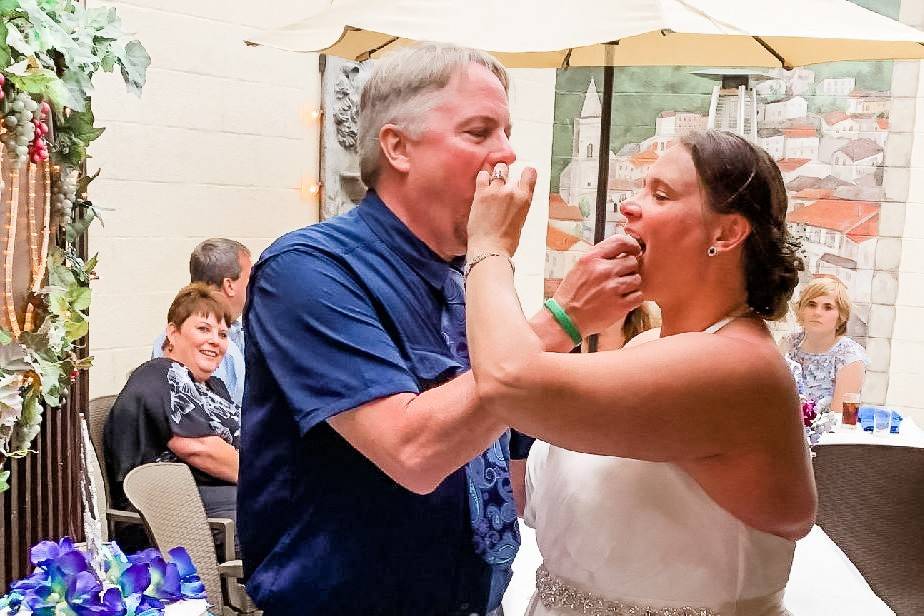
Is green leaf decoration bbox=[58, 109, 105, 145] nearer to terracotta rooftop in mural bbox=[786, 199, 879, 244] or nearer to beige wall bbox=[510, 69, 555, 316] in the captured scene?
beige wall bbox=[510, 69, 555, 316]

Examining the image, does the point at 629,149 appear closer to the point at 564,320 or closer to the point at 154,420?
the point at 154,420

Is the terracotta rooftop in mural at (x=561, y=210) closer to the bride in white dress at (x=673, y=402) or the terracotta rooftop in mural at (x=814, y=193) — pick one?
the terracotta rooftop in mural at (x=814, y=193)

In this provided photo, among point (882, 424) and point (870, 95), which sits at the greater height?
point (870, 95)

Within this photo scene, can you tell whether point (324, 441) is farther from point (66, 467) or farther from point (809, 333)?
point (809, 333)

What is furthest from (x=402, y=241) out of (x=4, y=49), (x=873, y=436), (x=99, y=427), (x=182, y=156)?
(x=873, y=436)

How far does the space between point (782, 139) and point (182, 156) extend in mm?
3962

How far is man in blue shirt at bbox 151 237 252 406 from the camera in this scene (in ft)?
14.2

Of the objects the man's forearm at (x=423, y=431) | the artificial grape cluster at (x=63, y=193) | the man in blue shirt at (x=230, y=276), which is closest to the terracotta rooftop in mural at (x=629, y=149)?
the man in blue shirt at (x=230, y=276)

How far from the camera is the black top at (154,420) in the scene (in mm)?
3543

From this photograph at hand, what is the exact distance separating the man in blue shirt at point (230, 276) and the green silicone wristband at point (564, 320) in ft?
10.1

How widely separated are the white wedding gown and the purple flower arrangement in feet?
2.08

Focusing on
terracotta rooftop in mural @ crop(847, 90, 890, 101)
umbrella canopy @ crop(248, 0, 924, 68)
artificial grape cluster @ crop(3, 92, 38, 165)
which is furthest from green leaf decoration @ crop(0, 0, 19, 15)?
terracotta rooftop in mural @ crop(847, 90, 890, 101)

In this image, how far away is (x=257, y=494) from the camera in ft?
4.74

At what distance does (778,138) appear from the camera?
269 inches
